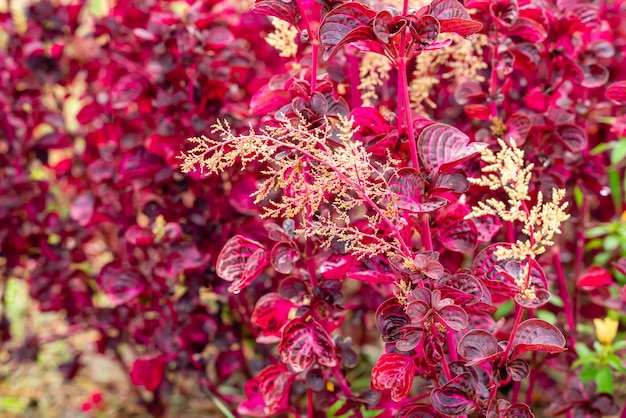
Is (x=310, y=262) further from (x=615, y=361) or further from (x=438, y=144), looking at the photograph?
(x=615, y=361)

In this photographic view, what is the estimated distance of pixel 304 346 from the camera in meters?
1.30

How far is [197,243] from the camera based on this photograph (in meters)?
1.81

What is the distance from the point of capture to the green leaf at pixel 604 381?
5.70 feet

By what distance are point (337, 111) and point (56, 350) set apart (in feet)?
7.20

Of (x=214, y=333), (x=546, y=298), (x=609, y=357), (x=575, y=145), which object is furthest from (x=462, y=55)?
(x=214, y=333)

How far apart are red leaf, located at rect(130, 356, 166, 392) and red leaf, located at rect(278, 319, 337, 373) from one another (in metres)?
0.74

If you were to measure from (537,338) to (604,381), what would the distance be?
778 mm

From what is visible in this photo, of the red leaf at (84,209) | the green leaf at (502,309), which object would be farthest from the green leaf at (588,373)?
the red leaf at (84,209)

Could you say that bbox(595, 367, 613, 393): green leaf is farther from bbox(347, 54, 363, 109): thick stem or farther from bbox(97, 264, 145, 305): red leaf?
bbox(97, 264, 145, 305): red leaf

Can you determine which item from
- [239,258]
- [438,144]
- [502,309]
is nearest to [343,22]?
[438,144]

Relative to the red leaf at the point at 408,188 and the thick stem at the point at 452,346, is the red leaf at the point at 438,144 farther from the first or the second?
the thick stem at the point at 452,346

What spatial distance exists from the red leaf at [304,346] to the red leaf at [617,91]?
73 cm

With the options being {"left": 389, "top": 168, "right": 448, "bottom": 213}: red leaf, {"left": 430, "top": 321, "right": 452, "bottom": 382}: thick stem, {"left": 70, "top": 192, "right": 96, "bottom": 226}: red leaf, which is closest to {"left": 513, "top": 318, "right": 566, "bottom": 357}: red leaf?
{"left": 430, "top": 321, "right": 452, "bottom": 382}: thick stem

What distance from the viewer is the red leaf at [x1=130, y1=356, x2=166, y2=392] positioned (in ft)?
6.27
